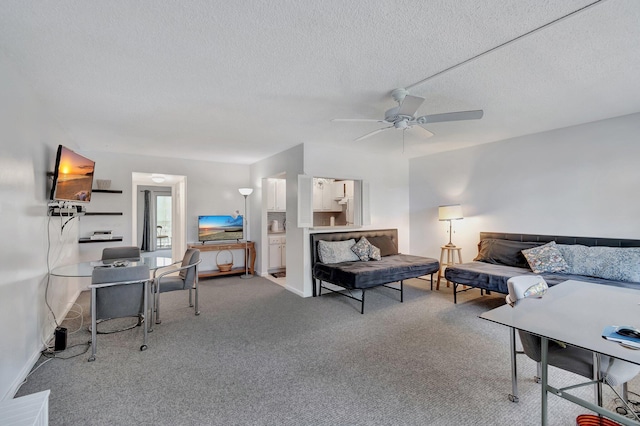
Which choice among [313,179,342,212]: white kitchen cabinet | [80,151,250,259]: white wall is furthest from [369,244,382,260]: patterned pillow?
[80,151,250,259]: white wall

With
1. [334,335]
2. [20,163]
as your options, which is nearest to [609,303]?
[334,335]

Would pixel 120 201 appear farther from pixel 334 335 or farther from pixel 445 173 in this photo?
pixel 445 173


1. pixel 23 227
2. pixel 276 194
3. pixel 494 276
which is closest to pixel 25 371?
pixel 23 227

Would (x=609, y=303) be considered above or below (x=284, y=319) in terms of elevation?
above

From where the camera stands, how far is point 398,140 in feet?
15.1

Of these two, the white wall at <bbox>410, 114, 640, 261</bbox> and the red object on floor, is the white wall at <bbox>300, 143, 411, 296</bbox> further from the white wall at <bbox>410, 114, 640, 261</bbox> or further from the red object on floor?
the red object on floor

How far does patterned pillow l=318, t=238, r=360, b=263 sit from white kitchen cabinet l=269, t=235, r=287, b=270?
1838 mm

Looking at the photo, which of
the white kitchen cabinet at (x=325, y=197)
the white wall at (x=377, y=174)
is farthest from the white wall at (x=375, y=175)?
the white kitchen cabinet at (x=325, y=197)

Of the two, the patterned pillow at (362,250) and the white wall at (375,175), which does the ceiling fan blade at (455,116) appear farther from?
the patterned pillow at (362,250)

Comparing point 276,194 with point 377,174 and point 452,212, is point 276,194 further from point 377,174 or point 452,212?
point 452,212

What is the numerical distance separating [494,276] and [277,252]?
4120mm

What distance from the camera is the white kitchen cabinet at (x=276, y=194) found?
20.6 feet

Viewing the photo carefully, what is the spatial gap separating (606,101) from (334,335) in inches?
149

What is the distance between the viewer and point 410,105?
2504mm
